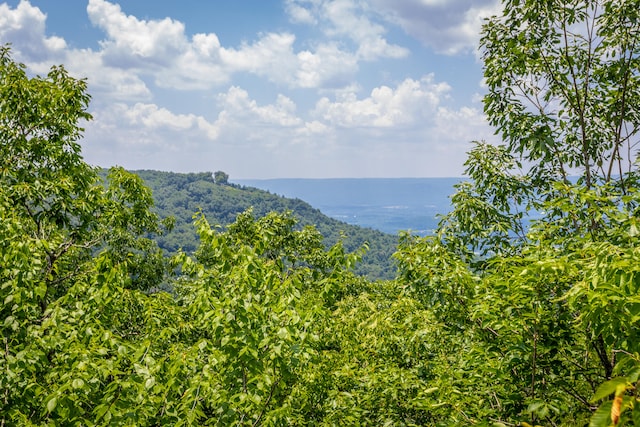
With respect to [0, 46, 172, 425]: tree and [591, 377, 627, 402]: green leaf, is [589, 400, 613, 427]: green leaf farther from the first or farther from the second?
[0, 46, 172, 425]: tree

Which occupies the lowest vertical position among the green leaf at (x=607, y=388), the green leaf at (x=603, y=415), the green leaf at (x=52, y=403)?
the green leaf at (x=52, y=403)

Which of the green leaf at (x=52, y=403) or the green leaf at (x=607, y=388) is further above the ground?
the green leaf at (x=607, y=388)

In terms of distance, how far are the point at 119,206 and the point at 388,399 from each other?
31.4 feet

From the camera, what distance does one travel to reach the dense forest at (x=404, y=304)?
186 inches

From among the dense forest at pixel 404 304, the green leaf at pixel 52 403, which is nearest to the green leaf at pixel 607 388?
the dense forest at pixel 404 304

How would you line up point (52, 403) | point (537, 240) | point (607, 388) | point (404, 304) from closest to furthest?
point (607, 388) < point (52, 403) < point (537, 240) < point (404, 304)

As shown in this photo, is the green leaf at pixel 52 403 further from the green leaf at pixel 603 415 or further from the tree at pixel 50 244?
the green leaf at pixel 603 415

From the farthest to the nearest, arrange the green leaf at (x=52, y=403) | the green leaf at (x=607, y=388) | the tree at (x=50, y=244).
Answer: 1. the tree at (x=50, y=244)
2. the green leaf at (x=52, y=403)
3. the green leaf at (x=607, y=388)

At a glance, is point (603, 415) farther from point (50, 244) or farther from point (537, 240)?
point (50, 244)

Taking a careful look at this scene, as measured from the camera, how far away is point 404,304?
31.0ft

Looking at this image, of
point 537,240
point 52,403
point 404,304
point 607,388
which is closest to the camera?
point 607,388

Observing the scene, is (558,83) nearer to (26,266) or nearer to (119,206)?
(26,266)

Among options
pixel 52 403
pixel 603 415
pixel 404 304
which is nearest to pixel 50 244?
pixel 52 403

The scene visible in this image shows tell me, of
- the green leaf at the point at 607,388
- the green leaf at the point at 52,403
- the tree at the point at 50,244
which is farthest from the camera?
the tree at the point at 50,244
